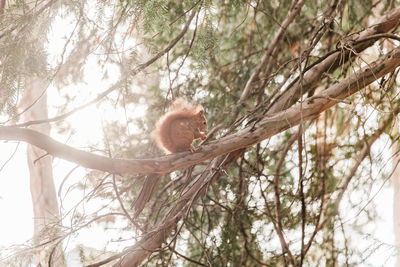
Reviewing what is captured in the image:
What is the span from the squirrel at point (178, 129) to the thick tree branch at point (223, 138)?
0.21 m

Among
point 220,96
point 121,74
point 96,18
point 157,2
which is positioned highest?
point 220,96

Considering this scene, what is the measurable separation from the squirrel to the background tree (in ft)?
0.40

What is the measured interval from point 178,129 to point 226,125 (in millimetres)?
792

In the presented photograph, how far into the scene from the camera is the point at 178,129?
91.9 inches

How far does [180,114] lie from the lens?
2428 millimetres

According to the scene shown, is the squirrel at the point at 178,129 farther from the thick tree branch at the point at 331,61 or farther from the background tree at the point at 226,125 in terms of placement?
the thick tree branch at the point at 331,61

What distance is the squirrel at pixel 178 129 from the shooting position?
231 cm

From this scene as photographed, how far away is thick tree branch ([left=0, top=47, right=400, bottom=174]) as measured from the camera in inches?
61.7

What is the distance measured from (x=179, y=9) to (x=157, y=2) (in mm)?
889

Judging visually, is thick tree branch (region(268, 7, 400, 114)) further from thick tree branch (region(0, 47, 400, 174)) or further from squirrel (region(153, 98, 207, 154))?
squirrel (region(153, 98, 207, 154))

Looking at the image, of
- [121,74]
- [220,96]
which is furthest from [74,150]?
[220,96]

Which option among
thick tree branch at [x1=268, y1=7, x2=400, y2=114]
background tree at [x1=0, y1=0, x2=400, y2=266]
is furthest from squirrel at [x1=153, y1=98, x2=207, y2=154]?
thick tree branch at [x1=268, y1=7, x2=400, y2=114]

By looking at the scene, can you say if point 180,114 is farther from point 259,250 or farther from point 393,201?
point 393,201

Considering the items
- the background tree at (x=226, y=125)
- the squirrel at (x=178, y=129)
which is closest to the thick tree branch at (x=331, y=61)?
the background tree at (x=226, y=125)
